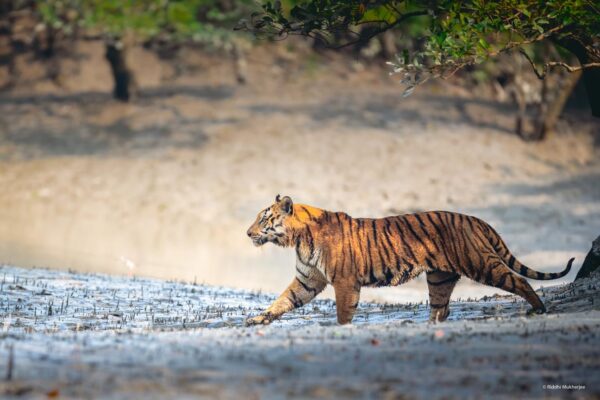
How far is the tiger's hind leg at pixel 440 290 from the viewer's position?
10.3 metres

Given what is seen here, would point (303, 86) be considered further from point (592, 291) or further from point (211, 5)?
point (592, 291)

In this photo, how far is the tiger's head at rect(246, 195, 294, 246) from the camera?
33.4 ft

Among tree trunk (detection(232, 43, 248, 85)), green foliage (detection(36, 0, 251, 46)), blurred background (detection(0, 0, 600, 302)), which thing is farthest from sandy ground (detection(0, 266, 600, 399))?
tree trunk (detection(232, 43, 248, 85))

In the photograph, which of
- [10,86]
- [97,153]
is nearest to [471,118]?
[97,153]

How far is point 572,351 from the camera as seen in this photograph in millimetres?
7227

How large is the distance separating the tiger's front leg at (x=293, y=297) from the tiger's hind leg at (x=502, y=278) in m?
1.50

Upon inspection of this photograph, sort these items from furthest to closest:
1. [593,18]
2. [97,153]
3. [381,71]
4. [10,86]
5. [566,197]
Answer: [381,71] < [10,86] < [97,153] < [566,197] < [593,18]

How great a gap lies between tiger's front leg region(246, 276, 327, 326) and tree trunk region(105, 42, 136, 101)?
1894 centimetres

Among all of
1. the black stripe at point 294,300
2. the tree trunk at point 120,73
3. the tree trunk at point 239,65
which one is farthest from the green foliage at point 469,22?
the tree trunk at point 239,65

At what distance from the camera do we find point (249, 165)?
25.0 metres

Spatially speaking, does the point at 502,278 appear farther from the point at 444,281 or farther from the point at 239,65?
the point at 239,65

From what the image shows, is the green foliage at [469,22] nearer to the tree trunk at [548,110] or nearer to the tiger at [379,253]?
the tiger at [379,253]

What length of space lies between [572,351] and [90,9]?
22090mm

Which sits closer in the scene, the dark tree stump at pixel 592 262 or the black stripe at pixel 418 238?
the black stripe at pixel 418 238
